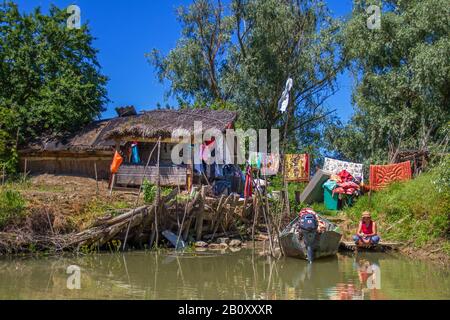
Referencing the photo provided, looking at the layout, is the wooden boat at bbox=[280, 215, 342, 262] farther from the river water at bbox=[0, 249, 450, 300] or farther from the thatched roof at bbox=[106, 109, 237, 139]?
the thatched roof at bbox=[106, 109, 237, 139]

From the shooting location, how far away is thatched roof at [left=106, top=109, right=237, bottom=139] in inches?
707

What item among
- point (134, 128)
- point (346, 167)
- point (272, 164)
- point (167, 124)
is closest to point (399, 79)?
point (346, 167)

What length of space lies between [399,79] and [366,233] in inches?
320

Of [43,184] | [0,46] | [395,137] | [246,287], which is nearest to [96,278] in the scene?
[246,287]

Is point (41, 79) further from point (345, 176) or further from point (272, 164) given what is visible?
point (345, 176)

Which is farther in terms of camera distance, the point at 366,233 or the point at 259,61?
the point at 259,61

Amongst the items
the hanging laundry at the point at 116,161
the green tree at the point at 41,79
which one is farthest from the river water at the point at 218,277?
the green tree at the point at 41,79

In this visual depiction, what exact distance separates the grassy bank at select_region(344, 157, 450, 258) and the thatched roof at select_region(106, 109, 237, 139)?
16.2ft

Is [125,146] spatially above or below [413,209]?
above

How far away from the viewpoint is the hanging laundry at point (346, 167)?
59.0ft

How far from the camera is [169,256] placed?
1287 cm

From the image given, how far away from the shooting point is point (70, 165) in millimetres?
21094

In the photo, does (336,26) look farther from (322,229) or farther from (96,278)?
(96,278)

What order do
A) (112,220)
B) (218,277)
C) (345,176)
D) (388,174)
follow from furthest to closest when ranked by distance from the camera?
1. (345,176)
2. (388,174)
3. (112,220)
4. (218,277)
